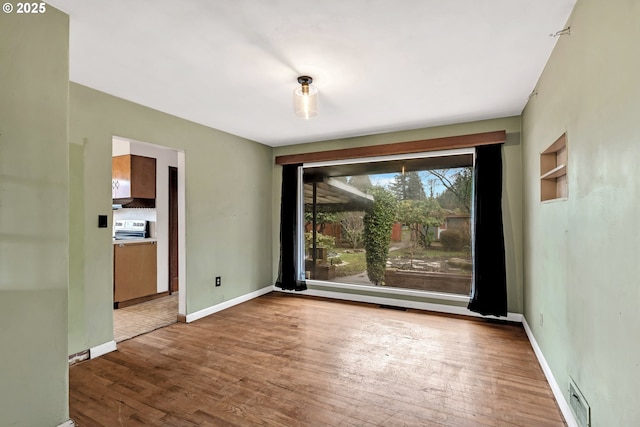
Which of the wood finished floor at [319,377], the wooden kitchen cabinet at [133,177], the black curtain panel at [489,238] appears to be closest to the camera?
the wood finished floor at [319,377]

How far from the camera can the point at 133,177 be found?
4.45 m

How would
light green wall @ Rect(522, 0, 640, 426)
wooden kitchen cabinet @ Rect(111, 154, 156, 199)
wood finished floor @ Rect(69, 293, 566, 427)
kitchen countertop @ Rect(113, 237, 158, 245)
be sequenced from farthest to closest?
wooden kitchen cabinet @ Rect(111, 154, 156, 199) → kitchen countertop @ Rect(113, 237, 158, 245) → wood finished floor @ Rect(69, 293, 566, 427) → light green wall @ Rect(522, 0, 640, 426)

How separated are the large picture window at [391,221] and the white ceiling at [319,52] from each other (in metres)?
0.96

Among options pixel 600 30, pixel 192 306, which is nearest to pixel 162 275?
pixel 192 306

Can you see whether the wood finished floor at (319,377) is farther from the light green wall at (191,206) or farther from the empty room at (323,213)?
the light green wall at (191,206)

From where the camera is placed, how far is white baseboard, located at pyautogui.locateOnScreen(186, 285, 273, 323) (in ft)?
12.0

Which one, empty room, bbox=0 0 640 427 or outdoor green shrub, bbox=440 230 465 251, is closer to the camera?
empty room, bbox=0 0 640 427

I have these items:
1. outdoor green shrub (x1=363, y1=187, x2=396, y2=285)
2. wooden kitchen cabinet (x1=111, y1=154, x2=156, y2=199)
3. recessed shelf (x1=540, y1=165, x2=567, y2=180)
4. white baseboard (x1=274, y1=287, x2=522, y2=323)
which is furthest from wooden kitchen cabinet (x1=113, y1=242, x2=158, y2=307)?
recessed shelf (x1=540, y1=165, x2=567, y2=180)

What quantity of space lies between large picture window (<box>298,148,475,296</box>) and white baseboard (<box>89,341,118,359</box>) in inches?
101

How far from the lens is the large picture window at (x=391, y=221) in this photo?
396cm

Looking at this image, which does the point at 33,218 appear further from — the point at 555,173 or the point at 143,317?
the point at 555,173
